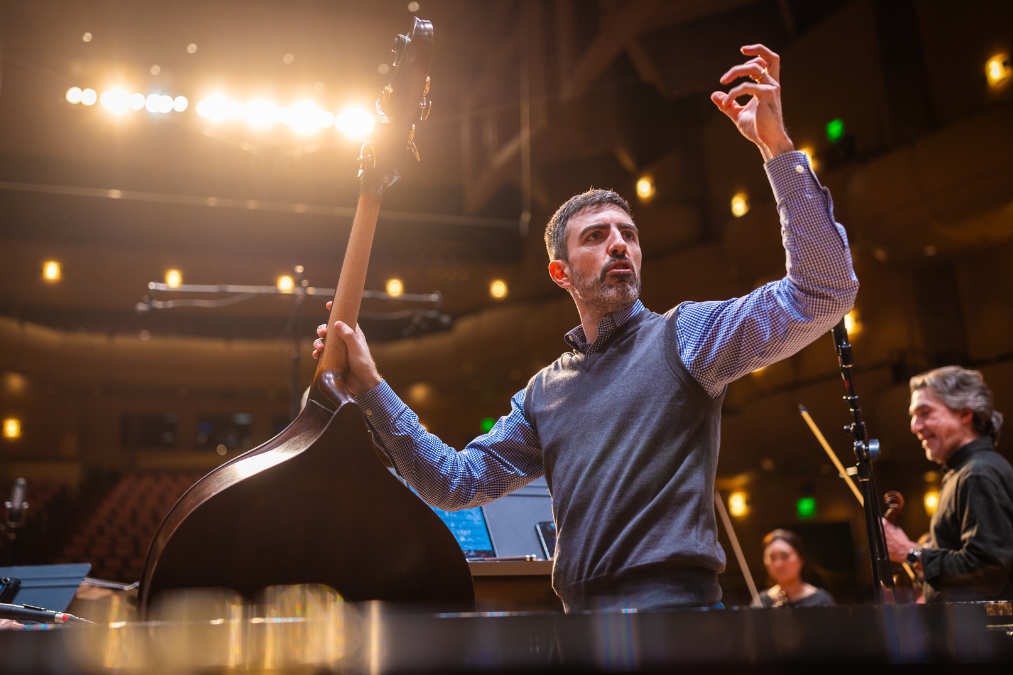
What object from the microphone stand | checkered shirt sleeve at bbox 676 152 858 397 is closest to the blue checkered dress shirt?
checkered shirt sleeve at bbox 676 152 858 397

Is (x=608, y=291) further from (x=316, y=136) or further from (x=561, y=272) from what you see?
(x=316, y=136)

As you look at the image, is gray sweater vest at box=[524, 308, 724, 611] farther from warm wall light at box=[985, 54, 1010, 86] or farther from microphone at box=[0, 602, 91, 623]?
warm wall light at box=[985, 54, 1010, 86]

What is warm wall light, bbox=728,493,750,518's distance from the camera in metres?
9.05

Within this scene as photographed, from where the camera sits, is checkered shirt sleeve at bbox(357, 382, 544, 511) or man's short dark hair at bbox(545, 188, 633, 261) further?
man's short dark hair at bbox(545, 188, 633, 261)

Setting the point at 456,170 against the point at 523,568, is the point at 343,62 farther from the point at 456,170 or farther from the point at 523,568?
the point at 523,568

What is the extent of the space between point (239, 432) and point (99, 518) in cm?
292

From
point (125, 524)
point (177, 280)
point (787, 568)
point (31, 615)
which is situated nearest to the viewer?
point (31, 615)

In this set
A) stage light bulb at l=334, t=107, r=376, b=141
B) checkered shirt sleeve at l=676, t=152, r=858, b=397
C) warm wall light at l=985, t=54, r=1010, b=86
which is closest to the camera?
checkered shirt sleeve at l=676, t=152, r=858, b=397

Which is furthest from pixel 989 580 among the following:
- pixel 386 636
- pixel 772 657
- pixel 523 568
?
pixel 386 636

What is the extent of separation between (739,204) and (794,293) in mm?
7912

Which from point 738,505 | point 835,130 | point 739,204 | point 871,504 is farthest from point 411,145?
point 738,505

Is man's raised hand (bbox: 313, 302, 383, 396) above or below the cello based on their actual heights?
above

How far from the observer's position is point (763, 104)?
119cm

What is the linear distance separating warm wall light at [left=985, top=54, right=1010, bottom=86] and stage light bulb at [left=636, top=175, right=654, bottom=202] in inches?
154
